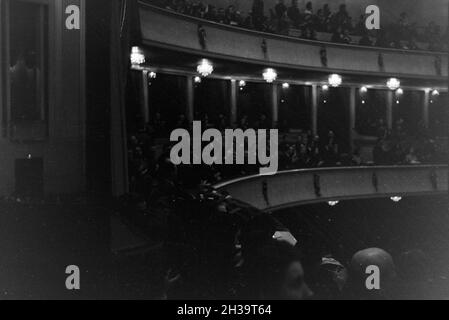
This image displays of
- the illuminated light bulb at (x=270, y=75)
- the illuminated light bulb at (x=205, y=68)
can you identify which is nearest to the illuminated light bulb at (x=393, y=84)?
the illuminated light bulb at (x=270, y=75)

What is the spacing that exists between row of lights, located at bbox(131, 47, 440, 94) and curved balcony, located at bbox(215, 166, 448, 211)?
655mm

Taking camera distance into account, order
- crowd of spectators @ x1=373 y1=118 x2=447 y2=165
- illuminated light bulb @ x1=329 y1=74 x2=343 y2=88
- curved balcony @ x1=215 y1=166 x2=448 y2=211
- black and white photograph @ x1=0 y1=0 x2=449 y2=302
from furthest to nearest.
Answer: illuminated light bulb @ x1=329 y1=74 x2=343 y2=88 → crowd of spectators @ x1=373 y1=118 x2=447 y2=165 → curved balcony @ x1=215 y1=166 x2=448 y2=211 → black and white photograph @ x1=0 y1=0 x2=449 y2=302

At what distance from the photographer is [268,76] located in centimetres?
442

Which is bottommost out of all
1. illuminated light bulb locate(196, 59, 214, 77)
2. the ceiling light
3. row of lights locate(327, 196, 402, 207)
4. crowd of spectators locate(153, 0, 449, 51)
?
row of lights locate(327, 196, 402, 207)

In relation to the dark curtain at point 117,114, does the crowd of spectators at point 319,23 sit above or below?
above

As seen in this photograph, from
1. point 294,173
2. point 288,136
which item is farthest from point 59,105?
point 288,136

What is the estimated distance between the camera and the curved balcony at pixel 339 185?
279cm

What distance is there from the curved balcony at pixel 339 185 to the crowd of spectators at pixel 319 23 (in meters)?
0.80

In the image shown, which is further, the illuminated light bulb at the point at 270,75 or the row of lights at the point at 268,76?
the illuminated light bulb at the point at 270,75

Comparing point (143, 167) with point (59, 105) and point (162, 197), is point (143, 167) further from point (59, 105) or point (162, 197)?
point (59, 105)

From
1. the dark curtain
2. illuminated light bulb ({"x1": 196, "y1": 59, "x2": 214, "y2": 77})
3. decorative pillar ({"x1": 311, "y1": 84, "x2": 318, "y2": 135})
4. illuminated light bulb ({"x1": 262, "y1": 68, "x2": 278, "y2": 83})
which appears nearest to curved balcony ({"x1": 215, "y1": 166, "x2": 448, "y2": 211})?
decorative pillar ({"x1": 311, "y1": 84, "x2": 318, "y2": 135})

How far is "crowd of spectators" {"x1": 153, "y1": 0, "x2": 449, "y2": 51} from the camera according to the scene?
313cm

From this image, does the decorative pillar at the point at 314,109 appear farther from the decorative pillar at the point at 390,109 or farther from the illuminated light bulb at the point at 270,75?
the decorative pillar at the point at 390,109

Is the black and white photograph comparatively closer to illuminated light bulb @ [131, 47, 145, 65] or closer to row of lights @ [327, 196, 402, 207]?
row of lights @ [327, 196, 402, 207]
